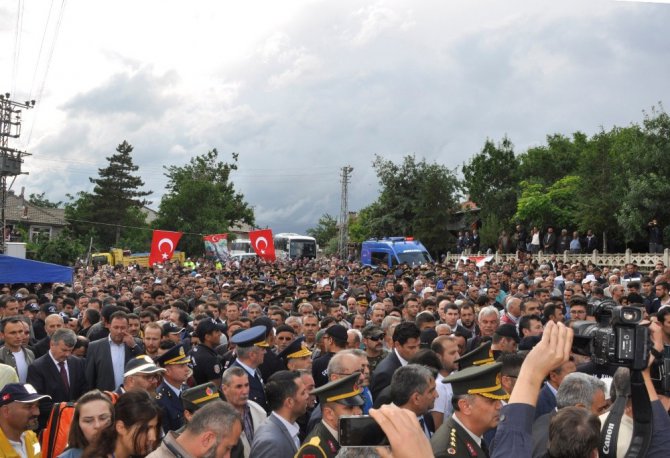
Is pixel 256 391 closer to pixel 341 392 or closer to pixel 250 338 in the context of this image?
pixel 250 338

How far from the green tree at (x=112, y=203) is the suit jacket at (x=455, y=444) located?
69.3 metres

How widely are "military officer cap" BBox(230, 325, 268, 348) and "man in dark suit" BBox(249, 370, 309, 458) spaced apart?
1.47m

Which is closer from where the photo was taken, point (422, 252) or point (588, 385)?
point (588, 385)

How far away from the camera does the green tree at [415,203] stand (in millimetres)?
45969

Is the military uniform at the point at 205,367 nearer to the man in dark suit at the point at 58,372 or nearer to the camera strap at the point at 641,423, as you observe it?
the man in dark suit at the point at 58,372

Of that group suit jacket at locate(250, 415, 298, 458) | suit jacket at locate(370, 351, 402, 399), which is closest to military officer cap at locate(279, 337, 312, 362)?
suit jacket at locate(370, 351, 402, 399)

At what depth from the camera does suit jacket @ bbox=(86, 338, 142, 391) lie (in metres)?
7.50

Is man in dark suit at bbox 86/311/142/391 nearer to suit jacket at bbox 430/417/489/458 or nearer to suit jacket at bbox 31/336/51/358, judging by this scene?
suit jacket at bbox 31/336/51/358

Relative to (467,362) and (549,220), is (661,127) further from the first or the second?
(467,362)

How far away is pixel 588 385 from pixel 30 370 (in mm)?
5344

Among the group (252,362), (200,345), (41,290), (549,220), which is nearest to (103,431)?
(252,362)

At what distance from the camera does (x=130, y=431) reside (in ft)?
12.8

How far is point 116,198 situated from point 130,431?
7673 centimetres

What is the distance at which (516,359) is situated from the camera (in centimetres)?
484
